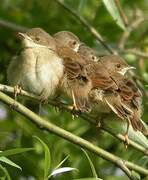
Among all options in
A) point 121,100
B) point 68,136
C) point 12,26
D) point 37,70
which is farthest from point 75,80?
point 12,26

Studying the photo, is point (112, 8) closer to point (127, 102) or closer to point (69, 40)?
point (127, 102)

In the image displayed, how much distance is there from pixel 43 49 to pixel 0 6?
1.75 metres

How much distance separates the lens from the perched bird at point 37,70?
17.1 feet

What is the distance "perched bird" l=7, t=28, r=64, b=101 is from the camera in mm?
5207

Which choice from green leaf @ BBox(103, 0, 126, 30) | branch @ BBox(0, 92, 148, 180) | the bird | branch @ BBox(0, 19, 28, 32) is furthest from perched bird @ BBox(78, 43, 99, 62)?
branch @ BBox(0, 92, 148, 180)

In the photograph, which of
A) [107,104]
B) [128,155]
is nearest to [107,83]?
[107,104]

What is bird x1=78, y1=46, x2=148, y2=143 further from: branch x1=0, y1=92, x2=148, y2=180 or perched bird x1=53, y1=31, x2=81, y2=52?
branch x1=0, y1=92, x2=148, y2=180

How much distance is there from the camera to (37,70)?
208 inches

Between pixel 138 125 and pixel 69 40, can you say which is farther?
pixel 69 40

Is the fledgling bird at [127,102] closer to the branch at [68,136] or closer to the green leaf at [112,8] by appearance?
the green leaf at [112,8]

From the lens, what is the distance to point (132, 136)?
17.0 feet

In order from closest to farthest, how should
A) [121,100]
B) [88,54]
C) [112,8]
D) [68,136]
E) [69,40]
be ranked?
1. [68,136]
2. [112,8]
3. [121,100]
4. [88,54]
5. [69,40]

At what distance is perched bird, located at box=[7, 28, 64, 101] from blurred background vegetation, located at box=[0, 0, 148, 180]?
1.77 feet

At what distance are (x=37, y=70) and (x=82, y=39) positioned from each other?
1.64 metres
